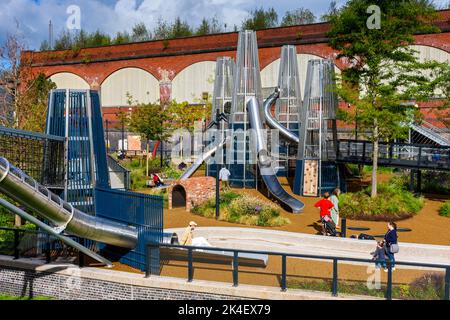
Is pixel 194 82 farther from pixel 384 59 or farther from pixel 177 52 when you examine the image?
pixel 384 59

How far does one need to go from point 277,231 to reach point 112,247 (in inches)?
210

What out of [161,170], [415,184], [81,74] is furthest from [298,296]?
[81,74]

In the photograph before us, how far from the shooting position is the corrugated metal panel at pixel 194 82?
44.5 m

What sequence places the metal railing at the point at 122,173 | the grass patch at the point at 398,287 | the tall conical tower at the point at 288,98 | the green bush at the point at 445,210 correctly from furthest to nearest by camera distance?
the tall conical tower at the point at 288,98 → the metal railing at the point at 122,173 → the green bush at the point at 445,210 → the grass patch at the point at 398,287

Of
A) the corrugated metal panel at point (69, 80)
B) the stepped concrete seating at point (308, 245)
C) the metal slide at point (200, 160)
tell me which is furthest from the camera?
the corrugated metal panel at point (69, 80)

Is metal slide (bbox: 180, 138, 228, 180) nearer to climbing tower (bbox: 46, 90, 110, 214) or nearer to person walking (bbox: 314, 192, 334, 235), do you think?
person walking (bbox: 314, 192, 334, 235)

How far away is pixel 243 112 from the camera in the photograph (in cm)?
2377

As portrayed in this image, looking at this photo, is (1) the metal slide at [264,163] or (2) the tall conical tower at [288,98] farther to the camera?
(2) the tall conical tower at [288,98]

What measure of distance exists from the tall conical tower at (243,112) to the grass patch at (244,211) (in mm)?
4343

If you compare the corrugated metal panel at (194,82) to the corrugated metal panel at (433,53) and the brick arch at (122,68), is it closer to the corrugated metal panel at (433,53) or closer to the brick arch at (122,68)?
the brick arch at (122,68)

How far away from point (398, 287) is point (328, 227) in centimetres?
578

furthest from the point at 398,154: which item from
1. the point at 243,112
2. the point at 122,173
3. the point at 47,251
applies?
the point at 47,251

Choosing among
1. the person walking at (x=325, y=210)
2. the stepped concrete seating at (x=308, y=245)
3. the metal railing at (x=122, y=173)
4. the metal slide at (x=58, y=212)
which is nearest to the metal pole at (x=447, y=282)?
the stepped concrete seating at (x=308, y=245)

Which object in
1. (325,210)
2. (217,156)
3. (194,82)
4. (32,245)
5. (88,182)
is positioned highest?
(194,82)
